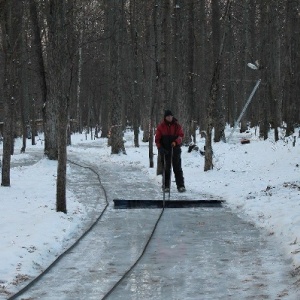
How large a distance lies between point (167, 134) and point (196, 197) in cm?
185

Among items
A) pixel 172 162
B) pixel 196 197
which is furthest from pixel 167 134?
pixel 196 197

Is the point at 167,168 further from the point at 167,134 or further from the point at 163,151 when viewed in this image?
the point at 167,134

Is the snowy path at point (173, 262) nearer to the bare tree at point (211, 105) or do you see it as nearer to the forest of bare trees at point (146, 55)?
the forest of bare trees at point (146, 55)

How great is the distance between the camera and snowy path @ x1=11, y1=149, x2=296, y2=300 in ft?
19.8

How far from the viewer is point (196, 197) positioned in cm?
1357

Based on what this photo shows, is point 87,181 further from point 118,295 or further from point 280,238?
point 118,295

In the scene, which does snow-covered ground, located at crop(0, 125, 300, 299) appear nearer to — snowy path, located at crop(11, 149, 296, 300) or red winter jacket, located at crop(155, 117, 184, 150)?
snowy path, located at crop(11, 149, 296, 300)

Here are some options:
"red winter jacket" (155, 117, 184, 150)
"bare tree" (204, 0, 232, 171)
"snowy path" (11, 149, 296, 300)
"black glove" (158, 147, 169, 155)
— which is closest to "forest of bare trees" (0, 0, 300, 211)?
"bare tree" (204, 0, 232, 171)

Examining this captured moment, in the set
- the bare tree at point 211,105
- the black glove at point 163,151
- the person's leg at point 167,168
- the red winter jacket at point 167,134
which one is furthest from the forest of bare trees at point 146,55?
the person's leg at point 167,168

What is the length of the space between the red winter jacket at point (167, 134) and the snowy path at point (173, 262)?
3347 mm

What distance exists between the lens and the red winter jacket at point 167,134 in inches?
557

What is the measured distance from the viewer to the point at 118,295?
591cm

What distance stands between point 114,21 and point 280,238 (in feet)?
68.6

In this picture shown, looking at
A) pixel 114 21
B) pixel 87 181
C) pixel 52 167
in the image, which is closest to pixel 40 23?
pixel 114 21
